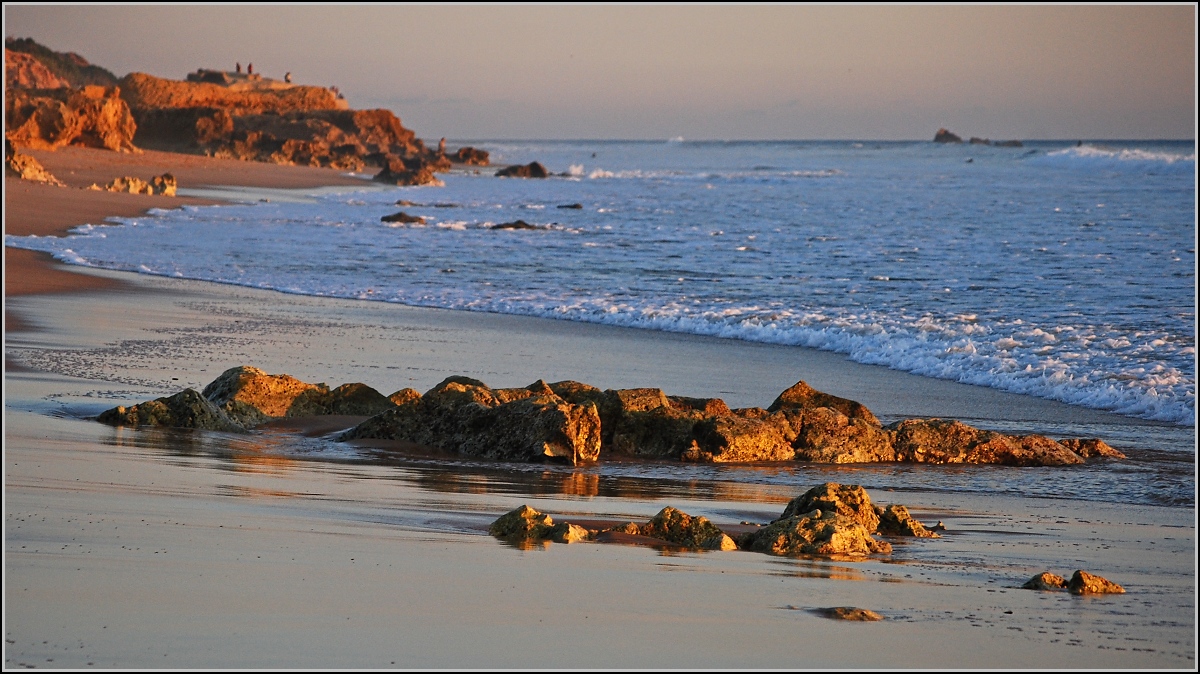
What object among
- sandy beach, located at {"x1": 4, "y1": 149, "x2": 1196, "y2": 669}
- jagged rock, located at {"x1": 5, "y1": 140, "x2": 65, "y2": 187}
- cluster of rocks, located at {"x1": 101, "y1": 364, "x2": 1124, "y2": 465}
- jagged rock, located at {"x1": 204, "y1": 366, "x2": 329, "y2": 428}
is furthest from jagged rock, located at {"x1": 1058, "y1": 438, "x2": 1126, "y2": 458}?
jagged rock, located at {"x1": 5, "y1": 140, "x2": 65, "y2": 187}

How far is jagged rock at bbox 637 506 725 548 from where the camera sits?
5043 millimetres

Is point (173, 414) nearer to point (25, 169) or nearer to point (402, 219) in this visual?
point (402, 219)

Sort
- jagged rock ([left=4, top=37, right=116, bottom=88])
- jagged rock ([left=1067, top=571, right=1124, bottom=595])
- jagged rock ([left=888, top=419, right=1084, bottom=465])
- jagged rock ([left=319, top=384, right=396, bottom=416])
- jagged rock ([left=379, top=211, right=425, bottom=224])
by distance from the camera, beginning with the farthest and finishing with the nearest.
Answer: jagged rock ([left=4, top=37, right=116, bottom=88]) → jagged rock ([left=379, top=211, right=425, bottom=224]) → jagged rock ([left=319, top=384, right=396, bottom=416]) → jagged rock ([left=888, top=419, right=1084, bottom=465]) → jagged rock ([left=1067, top=571, right=1124, bottom=595])

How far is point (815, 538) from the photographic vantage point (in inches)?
195

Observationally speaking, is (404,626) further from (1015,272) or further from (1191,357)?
(1015,272)

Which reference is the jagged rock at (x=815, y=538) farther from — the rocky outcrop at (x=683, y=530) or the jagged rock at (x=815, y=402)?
the jagged rock at (x=815, y=402)

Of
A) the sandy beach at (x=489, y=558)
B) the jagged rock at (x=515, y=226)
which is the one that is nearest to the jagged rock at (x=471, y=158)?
the jagged rock at (x=515, y=226)

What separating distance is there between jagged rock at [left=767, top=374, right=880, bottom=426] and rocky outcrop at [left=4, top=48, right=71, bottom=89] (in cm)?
9476

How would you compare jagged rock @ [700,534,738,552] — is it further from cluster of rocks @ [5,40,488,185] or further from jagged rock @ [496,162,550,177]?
jagged rock @ [496,162,550,177]

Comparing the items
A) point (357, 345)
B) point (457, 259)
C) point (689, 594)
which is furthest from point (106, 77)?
point (689, 594)

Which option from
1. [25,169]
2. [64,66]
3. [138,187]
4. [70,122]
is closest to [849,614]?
[25,169]

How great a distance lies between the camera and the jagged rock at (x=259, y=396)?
760cm

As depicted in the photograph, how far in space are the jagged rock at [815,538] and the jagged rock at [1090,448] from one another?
9.85ft

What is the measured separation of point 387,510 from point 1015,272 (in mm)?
14515
